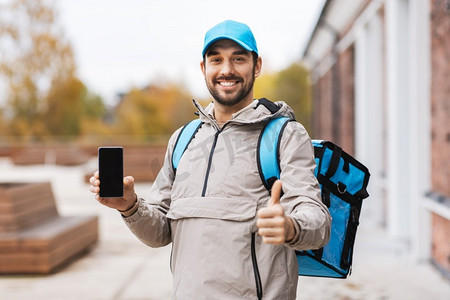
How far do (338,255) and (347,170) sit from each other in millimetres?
328

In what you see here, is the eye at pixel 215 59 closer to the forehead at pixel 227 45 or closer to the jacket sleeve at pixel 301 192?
the forehead at pixel 227 45

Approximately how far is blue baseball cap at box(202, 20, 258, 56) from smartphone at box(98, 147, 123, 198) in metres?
0.49

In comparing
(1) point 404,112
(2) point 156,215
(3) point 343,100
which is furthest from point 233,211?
(3) point 343,100

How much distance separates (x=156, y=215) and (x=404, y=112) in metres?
5.87

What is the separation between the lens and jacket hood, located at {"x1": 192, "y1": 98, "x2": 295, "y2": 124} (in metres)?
2.03

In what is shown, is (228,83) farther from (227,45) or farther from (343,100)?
(343,100)

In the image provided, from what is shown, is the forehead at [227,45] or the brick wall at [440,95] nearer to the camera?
the forehead at [227,45]

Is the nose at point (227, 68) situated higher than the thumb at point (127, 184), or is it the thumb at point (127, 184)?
the nose at point (227, 68)

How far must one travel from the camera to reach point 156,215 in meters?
2.17

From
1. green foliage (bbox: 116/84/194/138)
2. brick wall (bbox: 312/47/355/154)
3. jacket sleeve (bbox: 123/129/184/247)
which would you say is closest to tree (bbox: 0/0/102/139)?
green foliage (bbox: 116/84/194/138)

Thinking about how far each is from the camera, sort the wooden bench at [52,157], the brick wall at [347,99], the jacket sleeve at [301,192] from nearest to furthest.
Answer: the jacket sleeve at [301,192]
the brick wall at [347,99]
the wooden bench at [52,157]

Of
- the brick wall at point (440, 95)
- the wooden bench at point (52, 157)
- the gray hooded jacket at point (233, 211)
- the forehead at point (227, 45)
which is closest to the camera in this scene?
the gray hooded jacket at point (233, 211)

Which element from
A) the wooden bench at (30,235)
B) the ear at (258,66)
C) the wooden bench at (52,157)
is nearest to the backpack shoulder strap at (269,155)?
the ear at (258,66)

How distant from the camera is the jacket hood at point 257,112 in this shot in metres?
2.03
